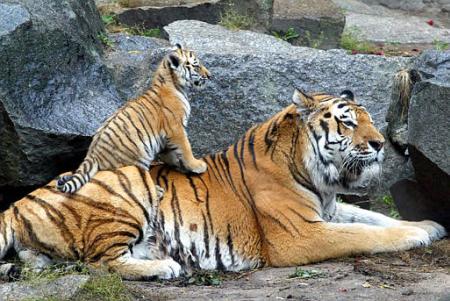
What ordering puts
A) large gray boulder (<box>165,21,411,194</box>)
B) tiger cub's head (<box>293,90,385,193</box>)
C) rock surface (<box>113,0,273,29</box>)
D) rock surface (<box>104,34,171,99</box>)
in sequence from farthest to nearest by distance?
rock surface (<box>113,0,273,29</box>)
rock surface (<box>104,34,171,99</box>)
large gray boulder (<box>165,21,411,194</box>)
tiger cub's head (<box>293,90,385,193</box>)

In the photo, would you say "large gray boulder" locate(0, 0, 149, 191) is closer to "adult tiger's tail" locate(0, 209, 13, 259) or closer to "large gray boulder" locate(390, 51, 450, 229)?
"adult tiger's tail" locate(0, 209, 13, 259)

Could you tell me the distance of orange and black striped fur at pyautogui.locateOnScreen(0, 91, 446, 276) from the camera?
23.6 feet

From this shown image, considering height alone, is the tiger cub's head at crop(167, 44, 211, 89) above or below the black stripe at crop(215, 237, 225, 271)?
above

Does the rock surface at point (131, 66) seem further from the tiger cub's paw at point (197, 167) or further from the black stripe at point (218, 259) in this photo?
the black stripe at point (218, 259)

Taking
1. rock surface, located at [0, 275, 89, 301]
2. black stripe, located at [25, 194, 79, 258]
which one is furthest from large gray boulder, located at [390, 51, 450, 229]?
rock surface, located at [0, 275, 89, 301]

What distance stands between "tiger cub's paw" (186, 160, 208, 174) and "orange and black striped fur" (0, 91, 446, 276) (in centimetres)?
4

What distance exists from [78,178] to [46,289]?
1273 millimetres

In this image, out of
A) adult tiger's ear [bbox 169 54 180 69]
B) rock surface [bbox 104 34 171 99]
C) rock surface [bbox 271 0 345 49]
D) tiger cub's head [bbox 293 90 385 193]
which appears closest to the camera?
tiger cub's head [bbox 293 90 385 193]

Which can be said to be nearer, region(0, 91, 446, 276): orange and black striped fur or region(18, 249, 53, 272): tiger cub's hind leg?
region(18, 249, 53, 272): tiger cub's hind leg

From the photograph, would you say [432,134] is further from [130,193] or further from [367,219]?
[130,193]

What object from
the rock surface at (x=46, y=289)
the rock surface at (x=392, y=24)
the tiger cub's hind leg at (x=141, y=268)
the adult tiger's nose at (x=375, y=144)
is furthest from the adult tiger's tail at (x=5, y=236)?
the rock surface at (x=392, y=24)

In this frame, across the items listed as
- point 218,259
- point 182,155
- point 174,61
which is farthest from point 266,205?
point 174,61

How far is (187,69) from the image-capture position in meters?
8.10

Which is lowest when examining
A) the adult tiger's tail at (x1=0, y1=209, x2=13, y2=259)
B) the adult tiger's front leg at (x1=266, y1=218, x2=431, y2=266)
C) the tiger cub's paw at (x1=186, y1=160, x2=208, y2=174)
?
the adult tiger's front leg at (x1=266, y1=218, x2=431, y2=266)
